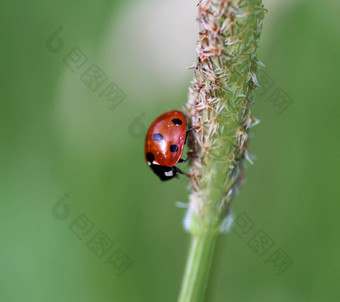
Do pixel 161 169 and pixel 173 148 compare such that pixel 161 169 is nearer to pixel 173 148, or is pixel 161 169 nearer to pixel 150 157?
pixel 150 157

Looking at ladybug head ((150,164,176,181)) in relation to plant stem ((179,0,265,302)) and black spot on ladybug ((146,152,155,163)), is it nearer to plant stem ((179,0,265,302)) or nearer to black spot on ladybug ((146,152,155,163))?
black spot on ladybug ((146,152,155,163))

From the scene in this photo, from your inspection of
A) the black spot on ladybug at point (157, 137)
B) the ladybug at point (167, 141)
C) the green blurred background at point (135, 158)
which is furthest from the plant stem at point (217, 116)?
the green blurred background at point (135, 158)

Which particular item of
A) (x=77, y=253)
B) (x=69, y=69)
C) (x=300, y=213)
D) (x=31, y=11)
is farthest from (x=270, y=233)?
(x=31, y=11)

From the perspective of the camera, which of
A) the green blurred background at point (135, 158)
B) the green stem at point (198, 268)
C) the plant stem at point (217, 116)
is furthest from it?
the green blurred background at point (135, 158)

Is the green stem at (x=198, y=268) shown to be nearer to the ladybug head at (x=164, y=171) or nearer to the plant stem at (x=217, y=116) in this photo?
the plant stem at (x=217, y=116)

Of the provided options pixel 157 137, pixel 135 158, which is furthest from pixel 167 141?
pixel 135 158

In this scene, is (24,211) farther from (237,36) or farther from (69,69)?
(237,36)

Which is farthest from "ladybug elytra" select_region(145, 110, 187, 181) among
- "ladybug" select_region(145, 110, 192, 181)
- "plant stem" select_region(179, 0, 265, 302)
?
"plant stem" select_region(179, 0, 265, 302)
